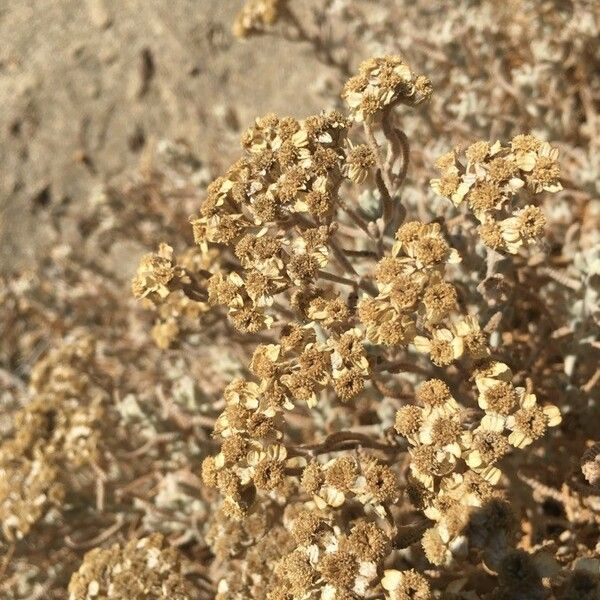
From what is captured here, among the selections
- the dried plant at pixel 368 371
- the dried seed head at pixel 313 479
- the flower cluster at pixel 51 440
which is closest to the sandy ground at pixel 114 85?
the dried plant at pixel 368 371

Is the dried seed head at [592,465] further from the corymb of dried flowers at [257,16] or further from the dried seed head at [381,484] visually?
the corymb of dried flowers at [257,16]

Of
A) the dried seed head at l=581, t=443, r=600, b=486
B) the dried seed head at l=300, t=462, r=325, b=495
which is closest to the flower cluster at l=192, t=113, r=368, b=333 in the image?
the dried seed head at l=300, t=462, r=325, b=495

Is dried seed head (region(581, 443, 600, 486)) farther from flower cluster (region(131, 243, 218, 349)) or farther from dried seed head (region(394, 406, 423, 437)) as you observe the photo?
flower cluster (region(131, 243, 218, 349))

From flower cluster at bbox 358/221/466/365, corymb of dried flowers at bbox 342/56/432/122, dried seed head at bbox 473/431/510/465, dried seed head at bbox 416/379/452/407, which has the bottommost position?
dried seed head at bbox 473/431/510/465

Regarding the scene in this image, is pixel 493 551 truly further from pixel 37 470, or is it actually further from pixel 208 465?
pixel 37 470

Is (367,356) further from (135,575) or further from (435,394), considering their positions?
(135,575)

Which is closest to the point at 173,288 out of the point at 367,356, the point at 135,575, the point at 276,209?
the point at 276,209


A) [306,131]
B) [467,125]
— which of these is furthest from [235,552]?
[467,125]
